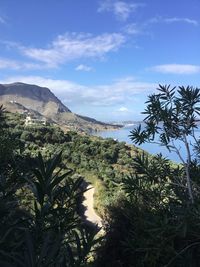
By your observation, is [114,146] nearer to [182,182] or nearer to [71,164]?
[71,164]

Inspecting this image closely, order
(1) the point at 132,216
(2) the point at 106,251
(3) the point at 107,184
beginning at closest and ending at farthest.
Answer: (1) the point at 132,216
(2) the point at 106,251
(3) the point at 107,184

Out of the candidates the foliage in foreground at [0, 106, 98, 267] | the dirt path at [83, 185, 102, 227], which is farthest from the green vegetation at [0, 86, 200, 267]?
the dirt path at [83, 185, 102, 227]

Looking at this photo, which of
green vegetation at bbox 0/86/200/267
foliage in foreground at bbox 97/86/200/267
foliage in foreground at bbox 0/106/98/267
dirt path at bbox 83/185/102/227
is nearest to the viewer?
foliage in foreground at bbox 0/106/98/267

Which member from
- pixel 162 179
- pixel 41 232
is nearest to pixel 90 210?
pixel 162 179

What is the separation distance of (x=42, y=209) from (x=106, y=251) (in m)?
8.57

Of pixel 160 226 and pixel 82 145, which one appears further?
pixel 82 145

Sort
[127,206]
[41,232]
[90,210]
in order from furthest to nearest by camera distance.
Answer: [90,210]
[127,206]
[41,232]

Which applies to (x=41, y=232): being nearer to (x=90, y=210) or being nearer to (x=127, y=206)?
(x=127, y=206)

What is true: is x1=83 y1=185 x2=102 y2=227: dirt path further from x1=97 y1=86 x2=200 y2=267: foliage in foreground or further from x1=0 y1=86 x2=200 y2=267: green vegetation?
x1=97 y1=86 x2=200 y2=267: foliage in foreground

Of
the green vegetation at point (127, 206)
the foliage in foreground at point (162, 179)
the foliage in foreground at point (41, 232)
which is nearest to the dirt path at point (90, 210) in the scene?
the green vegetation at point (127, 206)

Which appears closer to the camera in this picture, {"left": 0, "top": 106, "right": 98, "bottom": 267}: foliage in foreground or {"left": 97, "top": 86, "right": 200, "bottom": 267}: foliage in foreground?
{"left": 0, "top": 106, "right": 98, "bottom": 267}: foliage in foreground

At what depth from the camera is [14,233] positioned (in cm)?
305

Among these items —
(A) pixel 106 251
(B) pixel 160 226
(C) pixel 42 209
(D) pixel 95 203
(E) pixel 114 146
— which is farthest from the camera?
(E) pixel 114 146

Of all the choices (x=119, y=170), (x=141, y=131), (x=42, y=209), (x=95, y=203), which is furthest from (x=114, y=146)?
(x=42, y=209)
